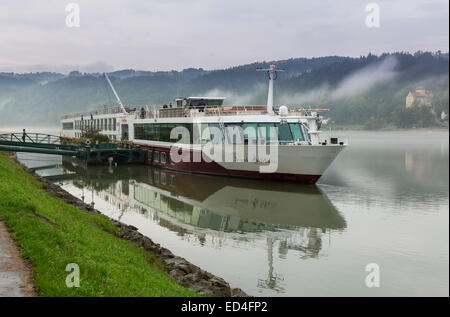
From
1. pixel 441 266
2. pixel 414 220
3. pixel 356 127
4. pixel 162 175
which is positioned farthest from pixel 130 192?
pixel 356 127

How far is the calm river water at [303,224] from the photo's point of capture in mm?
12625

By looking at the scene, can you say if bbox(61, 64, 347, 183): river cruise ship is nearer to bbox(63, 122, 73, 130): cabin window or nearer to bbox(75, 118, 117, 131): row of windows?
bbox(75, 118, 117, 131): row of windows

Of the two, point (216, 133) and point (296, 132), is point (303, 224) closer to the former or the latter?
point (296, 132)

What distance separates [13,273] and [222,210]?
15.3 metres

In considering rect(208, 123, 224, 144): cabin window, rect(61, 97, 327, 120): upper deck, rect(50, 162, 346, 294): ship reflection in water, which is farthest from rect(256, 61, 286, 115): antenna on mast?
rect(50, 162, 346, 294): ship reflection in water

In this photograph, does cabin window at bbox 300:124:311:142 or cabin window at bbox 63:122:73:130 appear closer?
cabin window at bbox 300:124:311:142

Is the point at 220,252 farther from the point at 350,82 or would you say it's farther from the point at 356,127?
the point at 350,82

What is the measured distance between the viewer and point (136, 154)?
149ft

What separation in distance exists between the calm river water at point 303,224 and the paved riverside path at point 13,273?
6.20 meters

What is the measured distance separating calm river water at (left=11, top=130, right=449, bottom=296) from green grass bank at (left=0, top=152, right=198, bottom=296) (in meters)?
3.25

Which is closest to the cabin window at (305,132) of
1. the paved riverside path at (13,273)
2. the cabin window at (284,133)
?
the cabin window at (284,133)

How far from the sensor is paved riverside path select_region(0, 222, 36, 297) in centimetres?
767

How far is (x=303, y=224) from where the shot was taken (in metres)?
20.0

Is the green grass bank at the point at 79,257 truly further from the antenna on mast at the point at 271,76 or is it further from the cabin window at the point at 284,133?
the antenna on mast at the point at 271,76
